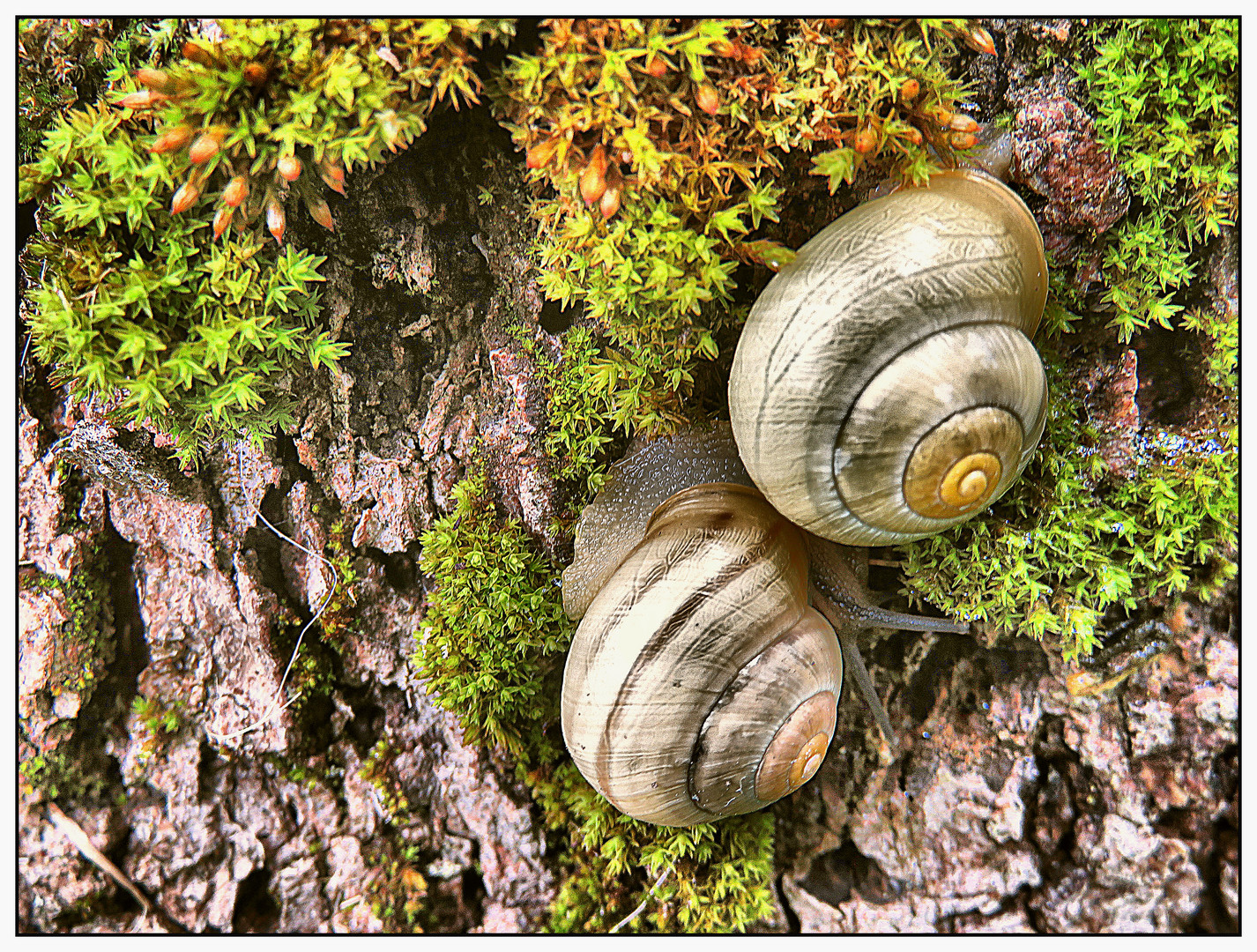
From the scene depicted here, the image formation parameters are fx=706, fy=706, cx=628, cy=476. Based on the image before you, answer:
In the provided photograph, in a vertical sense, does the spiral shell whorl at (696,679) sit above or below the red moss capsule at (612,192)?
below

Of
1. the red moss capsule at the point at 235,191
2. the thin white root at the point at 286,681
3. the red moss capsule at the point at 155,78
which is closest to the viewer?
the red moss capsule at the point at 155,78

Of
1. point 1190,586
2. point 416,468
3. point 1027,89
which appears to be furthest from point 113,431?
point 1190,586

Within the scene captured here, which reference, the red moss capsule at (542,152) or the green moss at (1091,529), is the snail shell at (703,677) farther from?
the red moss capsule at (542,152)

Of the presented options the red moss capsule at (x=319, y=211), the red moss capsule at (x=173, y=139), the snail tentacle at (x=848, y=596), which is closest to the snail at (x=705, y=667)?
the snail tentacle at (x=848, y=596)

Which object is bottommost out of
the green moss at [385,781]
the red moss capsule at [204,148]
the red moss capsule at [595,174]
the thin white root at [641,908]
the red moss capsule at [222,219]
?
the thin white root at [641,908]

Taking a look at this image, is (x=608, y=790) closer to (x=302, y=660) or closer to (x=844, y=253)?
(x=302, y=660)

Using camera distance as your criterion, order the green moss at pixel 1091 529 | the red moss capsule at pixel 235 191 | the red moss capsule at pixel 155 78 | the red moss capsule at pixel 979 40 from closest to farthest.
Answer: the red moss capsule at pixel 155 78
the red moss capsule at pixel 235 191
the red moss capsule at pixel 979 40
the green moss at pixel 1091 529
